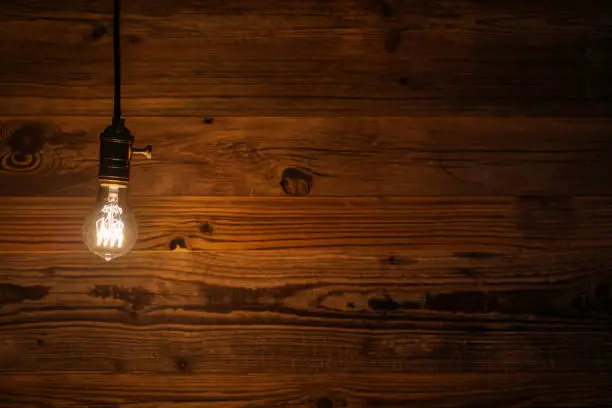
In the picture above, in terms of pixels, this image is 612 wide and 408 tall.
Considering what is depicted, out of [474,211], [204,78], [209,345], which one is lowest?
[209,345]

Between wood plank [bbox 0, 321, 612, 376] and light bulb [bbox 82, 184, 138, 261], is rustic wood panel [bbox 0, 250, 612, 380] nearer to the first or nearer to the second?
wood plank [bbox 0, 321, 612, 376]

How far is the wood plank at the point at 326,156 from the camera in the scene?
4.00 ft

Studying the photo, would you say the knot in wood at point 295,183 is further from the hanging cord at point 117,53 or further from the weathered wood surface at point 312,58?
the hanging cord at point 117,53

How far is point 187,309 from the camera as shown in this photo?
3.94 ft

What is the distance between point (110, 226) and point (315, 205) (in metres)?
0.44

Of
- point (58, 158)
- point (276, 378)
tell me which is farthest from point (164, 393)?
point (58, 158)

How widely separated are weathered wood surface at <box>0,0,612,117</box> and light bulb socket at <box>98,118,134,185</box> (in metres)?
0.29

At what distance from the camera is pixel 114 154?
3.13ft

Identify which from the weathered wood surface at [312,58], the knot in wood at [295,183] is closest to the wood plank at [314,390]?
the knot in wood at [295,183]

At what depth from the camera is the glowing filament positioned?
1.05 m

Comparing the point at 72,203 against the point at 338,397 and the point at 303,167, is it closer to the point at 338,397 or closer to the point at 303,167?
the point at 303,167

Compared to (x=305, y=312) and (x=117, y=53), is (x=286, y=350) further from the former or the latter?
(x=117, y=53)

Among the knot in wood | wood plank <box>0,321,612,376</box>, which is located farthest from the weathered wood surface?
wood plank <box>0,321,612,376</box>

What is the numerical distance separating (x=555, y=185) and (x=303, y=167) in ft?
1.90
